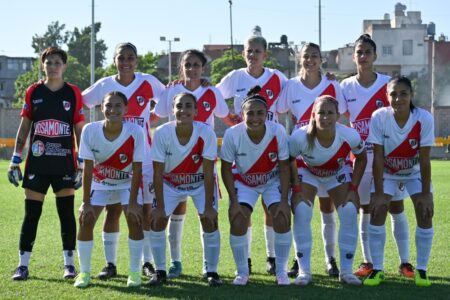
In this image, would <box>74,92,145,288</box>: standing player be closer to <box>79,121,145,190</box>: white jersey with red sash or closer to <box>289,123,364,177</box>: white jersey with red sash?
<box>79,121,145,190</box>: white jersey with red sash

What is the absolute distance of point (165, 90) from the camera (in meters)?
7.76

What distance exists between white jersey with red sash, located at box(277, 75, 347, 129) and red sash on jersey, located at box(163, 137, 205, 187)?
1148mm

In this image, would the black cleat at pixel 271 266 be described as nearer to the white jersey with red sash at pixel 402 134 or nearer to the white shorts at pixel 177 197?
the white shorts at pixel 177 197

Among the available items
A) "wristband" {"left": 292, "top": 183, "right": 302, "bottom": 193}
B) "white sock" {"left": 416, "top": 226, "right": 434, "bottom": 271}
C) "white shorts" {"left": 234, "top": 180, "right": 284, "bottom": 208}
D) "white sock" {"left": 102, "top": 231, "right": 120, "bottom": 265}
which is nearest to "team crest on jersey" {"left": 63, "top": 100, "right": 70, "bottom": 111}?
"white sock" {"left": 102, "top": 231, "right": 120, "bottom": 265}

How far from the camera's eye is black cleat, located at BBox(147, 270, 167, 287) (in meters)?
6.93

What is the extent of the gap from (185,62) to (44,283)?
2483 millimetres

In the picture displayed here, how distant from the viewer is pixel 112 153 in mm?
6992

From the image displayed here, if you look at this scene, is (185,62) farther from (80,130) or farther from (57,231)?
(57,231)

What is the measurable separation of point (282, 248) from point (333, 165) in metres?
0.92

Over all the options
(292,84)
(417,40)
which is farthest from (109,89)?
(417,40)

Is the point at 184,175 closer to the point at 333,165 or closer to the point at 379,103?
the point at 333,165

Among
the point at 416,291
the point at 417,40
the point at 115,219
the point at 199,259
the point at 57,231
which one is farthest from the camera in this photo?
the point at 417,40

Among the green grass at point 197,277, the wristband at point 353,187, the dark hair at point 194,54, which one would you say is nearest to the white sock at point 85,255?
the green grass at point 197,277

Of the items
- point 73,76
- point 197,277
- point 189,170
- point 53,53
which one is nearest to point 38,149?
point 53,53
